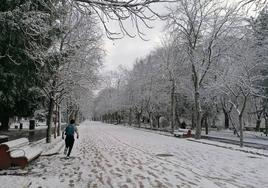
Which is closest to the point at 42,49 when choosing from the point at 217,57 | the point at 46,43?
the point at 46,43

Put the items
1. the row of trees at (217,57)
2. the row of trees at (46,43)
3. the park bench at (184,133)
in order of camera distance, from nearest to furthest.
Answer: the row of trees at (46,43), the row of trees at (217,57), the park bench at (184,133)

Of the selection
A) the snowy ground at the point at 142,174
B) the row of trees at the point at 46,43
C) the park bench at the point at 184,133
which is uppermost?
the row of trees at the point at 46,43

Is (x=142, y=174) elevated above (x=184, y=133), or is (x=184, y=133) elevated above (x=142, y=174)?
(x=184, y=133)

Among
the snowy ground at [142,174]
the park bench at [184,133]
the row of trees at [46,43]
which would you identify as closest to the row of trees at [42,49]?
the row of trees at [46,43]

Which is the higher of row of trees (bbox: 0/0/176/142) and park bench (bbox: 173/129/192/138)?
row of trees (bbox: 0/0/176/142)

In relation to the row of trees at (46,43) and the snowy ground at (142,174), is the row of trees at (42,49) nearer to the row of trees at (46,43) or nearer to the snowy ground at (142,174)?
the row of trees at (46,43)

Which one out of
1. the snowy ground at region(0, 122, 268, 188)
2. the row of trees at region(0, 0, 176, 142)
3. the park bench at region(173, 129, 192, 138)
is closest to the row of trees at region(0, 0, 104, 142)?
the row of trees at region(0, 0, 176, 142)

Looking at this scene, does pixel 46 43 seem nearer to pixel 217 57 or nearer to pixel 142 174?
pixel 142 174

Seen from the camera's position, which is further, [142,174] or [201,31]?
[201,31]

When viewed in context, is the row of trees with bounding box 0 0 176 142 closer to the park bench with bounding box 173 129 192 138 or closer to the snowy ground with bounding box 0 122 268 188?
the snowy ground with bounding box 0 122 268 188

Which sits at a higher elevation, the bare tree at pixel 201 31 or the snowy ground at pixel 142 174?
the bare tree at pixel 201 31

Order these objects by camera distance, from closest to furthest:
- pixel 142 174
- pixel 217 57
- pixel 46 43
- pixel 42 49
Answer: pixel 42 49, pixel 142 174, pixel 46 43, pixel 217 57

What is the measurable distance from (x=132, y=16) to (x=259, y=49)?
31.6m

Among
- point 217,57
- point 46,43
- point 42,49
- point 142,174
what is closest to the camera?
point 42,49
